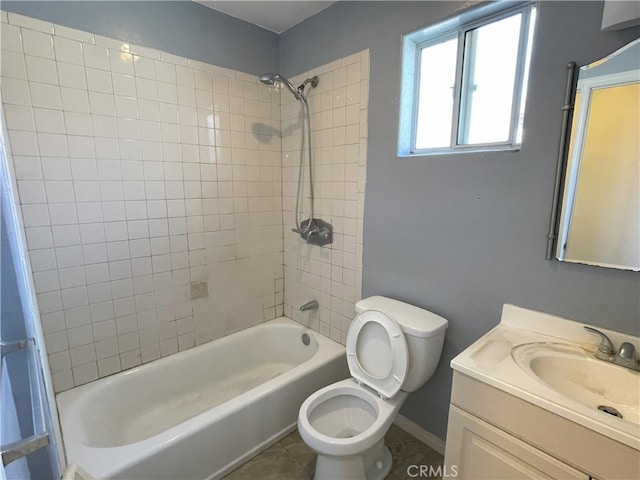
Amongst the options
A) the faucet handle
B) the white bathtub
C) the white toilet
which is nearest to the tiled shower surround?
the white bathtub

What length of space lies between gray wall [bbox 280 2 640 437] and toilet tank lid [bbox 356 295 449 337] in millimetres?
85

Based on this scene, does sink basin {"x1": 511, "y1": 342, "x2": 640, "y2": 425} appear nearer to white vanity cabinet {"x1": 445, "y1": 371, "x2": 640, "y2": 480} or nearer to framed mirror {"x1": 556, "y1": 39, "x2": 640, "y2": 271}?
white vanity cabinet {"x1": 445, "y1": 371, "x2": 640, "y2": 480}

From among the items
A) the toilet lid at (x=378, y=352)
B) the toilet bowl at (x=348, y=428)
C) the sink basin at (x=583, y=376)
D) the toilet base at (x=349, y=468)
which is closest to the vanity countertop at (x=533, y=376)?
the sink basin at (x=583, y=376)

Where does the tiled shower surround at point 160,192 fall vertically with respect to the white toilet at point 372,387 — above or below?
above

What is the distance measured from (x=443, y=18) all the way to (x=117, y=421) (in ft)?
8.73

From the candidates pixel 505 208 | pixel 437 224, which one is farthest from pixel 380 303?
pixel 505 208

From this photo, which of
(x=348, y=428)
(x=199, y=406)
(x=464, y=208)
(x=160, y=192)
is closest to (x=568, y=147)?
(x=464, y=208)

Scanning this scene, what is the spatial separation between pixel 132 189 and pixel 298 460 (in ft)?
5.75

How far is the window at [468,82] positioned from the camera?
1.32m

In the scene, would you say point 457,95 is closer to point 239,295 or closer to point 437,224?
point 437,224

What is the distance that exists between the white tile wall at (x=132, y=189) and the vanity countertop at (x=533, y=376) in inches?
65.4

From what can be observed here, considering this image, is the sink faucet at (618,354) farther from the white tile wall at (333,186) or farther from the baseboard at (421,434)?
the white tile wall at (333,186)

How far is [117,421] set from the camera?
1700 mm

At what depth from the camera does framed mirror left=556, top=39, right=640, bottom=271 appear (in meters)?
1.03
